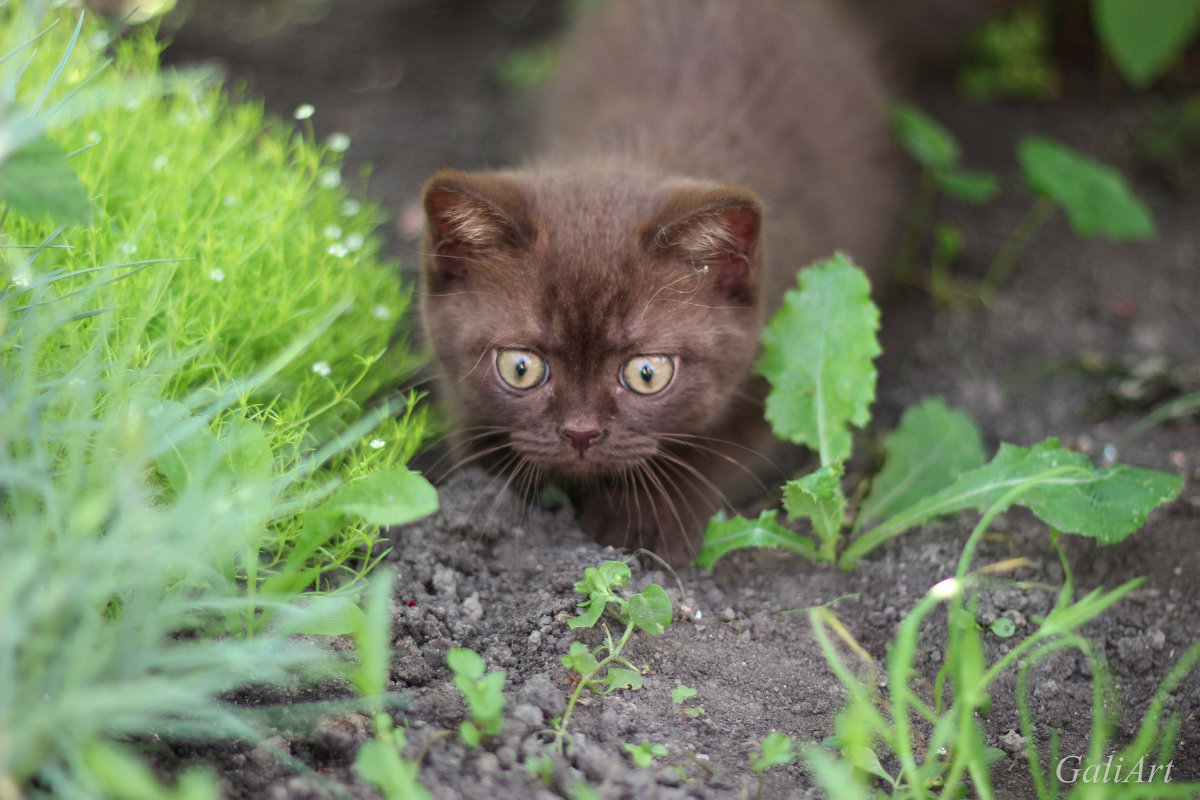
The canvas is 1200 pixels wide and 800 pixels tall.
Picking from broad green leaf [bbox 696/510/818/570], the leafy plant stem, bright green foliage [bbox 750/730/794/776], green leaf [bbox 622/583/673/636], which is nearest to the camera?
bright green foliage [bbox 750/730/794/776]

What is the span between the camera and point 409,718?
61.3 inches

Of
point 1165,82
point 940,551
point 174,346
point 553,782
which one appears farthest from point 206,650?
point 1165,82

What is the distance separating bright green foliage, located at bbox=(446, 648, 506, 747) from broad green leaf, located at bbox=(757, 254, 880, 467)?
1.01 meters

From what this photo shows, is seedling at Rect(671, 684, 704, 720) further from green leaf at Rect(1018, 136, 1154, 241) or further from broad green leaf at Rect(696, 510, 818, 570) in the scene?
green leaf at Rect(1018, 136, 1154, 241)

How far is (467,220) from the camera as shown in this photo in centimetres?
210

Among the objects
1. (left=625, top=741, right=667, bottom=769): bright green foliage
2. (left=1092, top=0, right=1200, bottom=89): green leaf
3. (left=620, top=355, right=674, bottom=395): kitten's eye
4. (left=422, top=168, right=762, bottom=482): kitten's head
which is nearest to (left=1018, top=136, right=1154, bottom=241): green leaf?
(left=1092, top=0, right=1200, bottom=89): green leaf

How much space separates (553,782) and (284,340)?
122 cm

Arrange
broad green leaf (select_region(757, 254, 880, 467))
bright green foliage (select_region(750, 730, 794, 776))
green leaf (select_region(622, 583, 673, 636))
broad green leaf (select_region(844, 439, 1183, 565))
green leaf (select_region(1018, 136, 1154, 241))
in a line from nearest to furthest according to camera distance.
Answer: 1. bright green foliage (select_region(750, 730, 794, 776))
2. green leaf (select_region(622, 583, 673, 636))
3. broad green leaf (select_region(844, 439, 1183, 565))
4. broad green leaf (select_region(757, 254, 880, 467))
5. green leaf (select_region(1018, 136, 1154, 241))

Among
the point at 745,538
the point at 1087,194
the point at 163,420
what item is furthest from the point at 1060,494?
the point at 163,420

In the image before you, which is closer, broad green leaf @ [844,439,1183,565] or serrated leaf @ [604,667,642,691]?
serrated leaf @ [604,667,642,691]

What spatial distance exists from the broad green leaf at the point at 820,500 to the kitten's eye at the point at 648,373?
356mm

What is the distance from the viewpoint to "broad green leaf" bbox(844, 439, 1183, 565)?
1954 millimetres

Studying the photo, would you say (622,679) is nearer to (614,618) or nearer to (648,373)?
(614,618)

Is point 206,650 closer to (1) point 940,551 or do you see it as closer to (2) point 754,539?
(2) point 754,539
